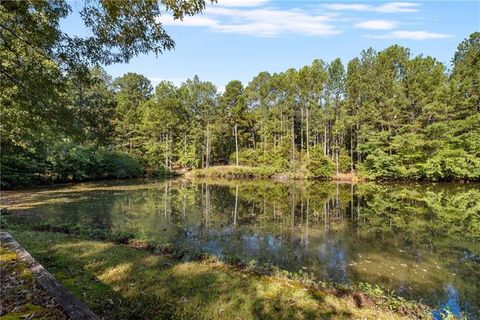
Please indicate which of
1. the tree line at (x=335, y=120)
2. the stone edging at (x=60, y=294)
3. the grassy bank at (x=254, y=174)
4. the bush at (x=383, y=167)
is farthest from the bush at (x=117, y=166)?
the stone edging at (x=60, y=294)

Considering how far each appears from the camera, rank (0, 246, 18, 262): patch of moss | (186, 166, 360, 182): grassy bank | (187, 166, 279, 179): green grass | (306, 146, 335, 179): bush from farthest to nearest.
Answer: (187, 166, 279, 179): green grass
(186, 166, 360, 182): grassy bank
(306, 146, 335, 179): bush
(0, 246, 18, 262): patch of moss

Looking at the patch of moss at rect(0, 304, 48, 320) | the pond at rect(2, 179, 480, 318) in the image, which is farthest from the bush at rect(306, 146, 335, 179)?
the patch of moss at rect(0, 304, 48, 320)

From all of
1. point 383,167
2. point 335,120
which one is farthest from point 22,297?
point 335,120

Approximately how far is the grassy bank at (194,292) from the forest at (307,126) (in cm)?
1200

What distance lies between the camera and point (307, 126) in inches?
1634

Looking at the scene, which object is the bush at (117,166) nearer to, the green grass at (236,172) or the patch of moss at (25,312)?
the green grass at (236,172)

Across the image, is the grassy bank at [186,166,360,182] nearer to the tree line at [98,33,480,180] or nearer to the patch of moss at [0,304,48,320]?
the tree line at [98,33,480,180]

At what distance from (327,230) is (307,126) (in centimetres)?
3031

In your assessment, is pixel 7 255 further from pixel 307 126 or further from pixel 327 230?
pixel 307 126

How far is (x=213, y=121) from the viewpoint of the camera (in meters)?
48.5

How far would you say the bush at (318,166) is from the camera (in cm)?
3662

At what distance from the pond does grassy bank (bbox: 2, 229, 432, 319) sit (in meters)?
1.67

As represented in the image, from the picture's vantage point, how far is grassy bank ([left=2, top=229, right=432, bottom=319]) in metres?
4.78

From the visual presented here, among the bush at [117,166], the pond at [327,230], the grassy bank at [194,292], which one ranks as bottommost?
the pond at [327,230]
